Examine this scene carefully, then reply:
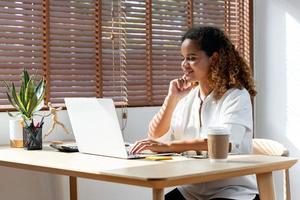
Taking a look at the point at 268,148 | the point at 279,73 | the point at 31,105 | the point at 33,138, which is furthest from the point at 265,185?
the point at 279,73

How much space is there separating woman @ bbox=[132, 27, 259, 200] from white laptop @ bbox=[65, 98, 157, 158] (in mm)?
127

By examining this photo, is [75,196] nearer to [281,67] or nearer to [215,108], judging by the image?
[215,108]

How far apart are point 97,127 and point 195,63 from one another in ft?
1.84

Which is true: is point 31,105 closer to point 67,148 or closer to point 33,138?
point 33,138

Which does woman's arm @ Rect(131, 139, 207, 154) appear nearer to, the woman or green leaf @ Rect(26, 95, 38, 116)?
the woman

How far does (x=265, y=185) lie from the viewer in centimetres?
213

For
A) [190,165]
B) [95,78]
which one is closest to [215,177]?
[190,165]

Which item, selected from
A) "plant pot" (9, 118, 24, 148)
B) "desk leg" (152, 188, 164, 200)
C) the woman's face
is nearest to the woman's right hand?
the woman's face

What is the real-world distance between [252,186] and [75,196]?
98cm

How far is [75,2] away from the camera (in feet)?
10.5

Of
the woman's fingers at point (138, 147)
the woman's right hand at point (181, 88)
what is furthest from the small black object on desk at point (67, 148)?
the woman's right hand at point (181, 88)

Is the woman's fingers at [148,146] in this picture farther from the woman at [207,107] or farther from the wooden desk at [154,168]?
the wooden desk at [154,168]

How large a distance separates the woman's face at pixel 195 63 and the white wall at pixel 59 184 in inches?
33.5

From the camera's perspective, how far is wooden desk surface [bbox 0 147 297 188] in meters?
1.78
